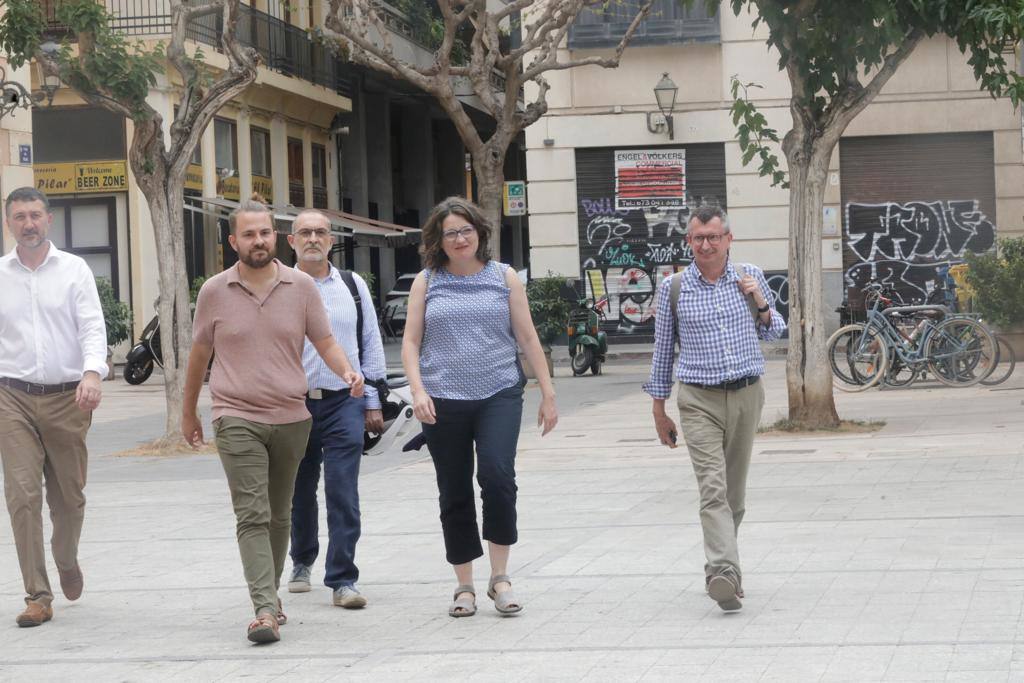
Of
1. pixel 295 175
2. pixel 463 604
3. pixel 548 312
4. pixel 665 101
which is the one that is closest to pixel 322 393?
pixel 463 604

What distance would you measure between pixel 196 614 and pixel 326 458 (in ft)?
2.98

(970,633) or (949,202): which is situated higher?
(949,202)

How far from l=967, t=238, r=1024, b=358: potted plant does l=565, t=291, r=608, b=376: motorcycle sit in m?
5.83

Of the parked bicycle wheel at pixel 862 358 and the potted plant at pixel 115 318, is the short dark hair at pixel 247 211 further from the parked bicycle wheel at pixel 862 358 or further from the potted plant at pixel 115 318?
the potted plant at pixel 115 318

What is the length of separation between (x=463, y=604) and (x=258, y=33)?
28989 mm

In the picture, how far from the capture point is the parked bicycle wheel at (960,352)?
18.1 m

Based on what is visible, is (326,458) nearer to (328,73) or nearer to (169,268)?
(169,268)

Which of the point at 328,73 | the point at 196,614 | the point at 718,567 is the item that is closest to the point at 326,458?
the point at 196,614

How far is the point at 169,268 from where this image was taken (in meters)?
15.5

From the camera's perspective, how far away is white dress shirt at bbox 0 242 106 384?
7.44 metres

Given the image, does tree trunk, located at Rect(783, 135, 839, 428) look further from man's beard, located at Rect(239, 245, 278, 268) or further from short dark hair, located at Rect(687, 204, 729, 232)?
man's beard, located at Rect(239, 245, 278, 268)

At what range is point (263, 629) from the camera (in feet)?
21.7

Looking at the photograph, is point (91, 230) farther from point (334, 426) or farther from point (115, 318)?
point (334, 426)

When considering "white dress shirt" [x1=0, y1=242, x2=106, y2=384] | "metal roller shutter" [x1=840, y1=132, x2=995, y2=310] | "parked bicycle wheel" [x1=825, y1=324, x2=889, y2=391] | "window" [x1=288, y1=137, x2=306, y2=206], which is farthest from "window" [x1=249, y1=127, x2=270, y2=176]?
"white dress shirt" [x1=0, y1=242, x2=106, y2=384]
